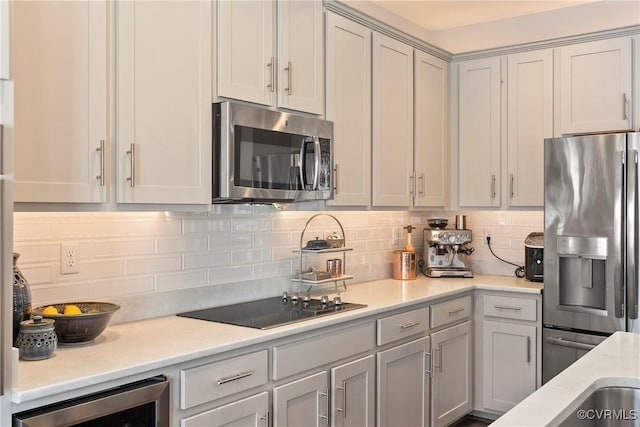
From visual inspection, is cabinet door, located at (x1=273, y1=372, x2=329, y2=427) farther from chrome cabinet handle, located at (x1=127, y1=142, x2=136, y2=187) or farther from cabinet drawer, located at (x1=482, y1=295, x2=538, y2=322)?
cabinet drawer, located at (x1=482, y1=295, x2=538, y2=322)

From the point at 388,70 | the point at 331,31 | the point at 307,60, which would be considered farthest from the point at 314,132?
the point at 388,70

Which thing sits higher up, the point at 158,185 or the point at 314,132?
the point at 314,132

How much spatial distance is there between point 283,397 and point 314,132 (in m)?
1.24

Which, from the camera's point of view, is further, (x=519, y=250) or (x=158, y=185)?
(x=519, y=250)

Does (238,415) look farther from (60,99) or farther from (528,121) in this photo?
(528,121)

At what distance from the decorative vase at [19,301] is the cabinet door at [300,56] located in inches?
53.2

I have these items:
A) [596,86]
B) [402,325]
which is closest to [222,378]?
[402,325]

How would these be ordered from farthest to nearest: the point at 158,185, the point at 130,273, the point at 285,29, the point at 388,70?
the point at 388,70 → the point at 285,29 → the point at 130,273 → the point at 158,185

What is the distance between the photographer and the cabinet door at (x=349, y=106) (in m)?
3.16

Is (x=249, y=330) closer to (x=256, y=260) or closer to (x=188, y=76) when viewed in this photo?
(x=256, y=260)

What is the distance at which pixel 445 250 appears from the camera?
13.7 feet

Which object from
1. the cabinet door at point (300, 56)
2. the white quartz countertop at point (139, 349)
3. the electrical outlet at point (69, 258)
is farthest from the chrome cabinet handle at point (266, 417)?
the cabinet door at point (300, 56)

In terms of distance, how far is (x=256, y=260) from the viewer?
3.14 metres

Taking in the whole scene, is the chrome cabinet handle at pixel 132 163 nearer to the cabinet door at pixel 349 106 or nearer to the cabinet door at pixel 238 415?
the cabinet door at pixel 238 415
